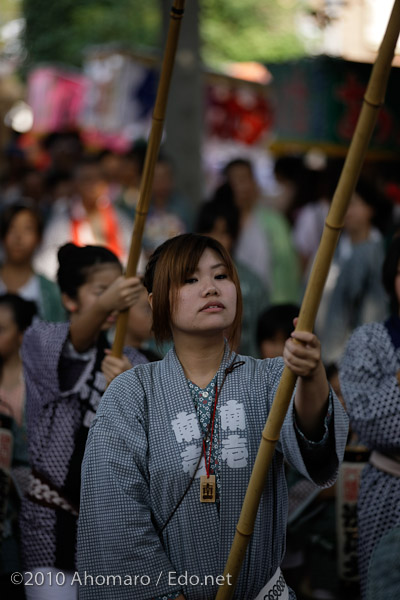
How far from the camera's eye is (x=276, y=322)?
504 cm

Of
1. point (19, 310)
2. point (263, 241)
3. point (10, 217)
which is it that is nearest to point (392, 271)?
point (19, 310)

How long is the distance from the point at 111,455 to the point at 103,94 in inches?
520

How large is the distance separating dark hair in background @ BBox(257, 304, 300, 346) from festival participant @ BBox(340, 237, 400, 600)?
1.08 meters

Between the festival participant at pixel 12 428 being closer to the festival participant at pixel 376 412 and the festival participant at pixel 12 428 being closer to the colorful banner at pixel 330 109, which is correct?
the festival participant at pixel 376 412

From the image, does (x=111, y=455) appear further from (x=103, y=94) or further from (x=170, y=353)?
(x=103, y=94)

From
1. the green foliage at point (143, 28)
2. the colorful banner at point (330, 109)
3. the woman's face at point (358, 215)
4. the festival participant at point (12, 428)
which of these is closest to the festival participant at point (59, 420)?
the festival participant at point (12, 428)

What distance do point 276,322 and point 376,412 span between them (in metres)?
1.45

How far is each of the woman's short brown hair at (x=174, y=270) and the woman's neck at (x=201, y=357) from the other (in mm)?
89

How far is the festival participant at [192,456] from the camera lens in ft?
8.86

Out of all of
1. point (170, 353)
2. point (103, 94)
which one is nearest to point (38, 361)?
point (170, 353)

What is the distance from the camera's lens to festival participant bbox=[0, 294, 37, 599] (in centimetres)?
432

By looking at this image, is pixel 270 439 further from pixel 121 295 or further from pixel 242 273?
pixel 242 273

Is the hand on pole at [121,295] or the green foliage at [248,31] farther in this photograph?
the green foliage at [248,31]

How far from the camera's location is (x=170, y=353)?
3.02 metres
